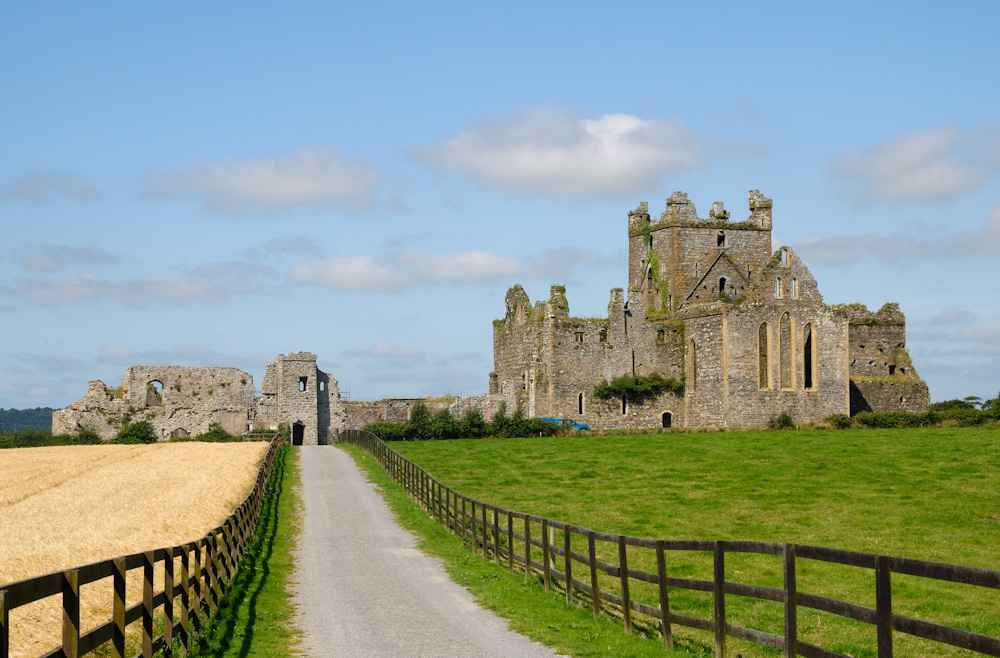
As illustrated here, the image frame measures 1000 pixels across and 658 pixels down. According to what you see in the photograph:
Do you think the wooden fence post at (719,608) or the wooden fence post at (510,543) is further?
the wooden fence post at (510,543)

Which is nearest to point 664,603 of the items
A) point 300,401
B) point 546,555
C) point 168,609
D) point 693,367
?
point 546,555

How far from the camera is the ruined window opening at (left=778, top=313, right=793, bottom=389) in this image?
203 ft

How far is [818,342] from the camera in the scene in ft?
205

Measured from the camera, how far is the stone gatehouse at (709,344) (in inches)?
2427

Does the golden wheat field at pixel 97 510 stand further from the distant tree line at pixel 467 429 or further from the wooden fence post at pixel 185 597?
the distant tree line at pixel 467 429

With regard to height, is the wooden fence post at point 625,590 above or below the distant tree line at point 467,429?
below

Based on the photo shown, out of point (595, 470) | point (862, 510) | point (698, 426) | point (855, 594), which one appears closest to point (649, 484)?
point (595, 470)

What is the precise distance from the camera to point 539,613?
14664 millimetres

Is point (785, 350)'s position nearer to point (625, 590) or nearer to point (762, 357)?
point (762, 357)

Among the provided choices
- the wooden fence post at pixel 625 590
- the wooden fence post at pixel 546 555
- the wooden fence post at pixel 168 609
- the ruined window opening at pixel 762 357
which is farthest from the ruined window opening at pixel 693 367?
the wooden fence post at pixel 168 609

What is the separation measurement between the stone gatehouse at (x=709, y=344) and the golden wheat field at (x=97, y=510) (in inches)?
915

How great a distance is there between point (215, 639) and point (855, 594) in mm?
9891

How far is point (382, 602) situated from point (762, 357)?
1943 inches

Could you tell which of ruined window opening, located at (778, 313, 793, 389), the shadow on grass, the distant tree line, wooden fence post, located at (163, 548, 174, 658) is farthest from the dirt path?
ruined window opening, located at (778, 313, 793, 389)
